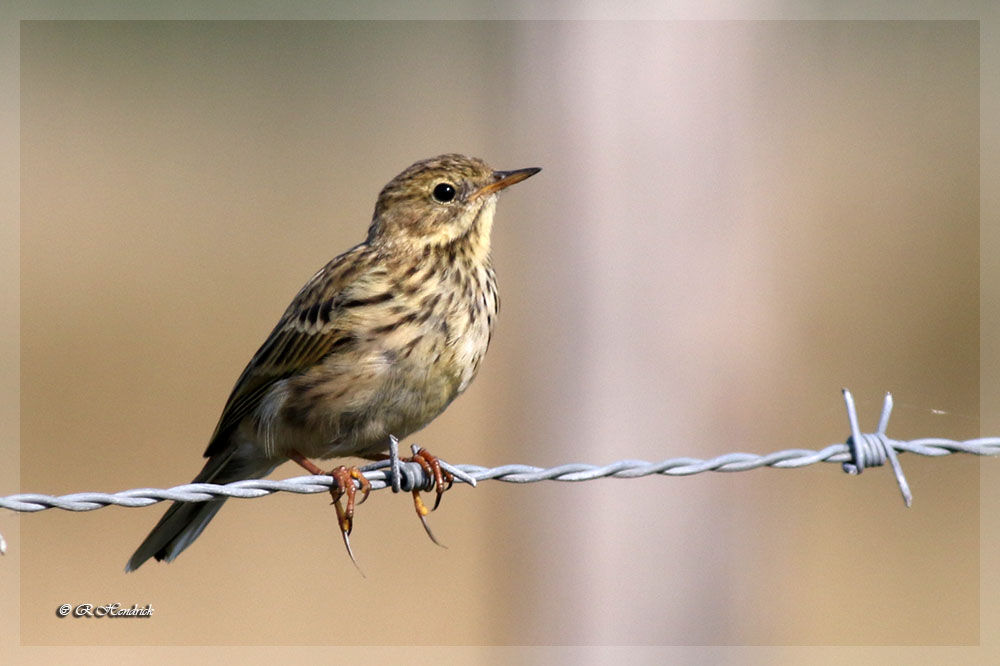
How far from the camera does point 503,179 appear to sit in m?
5.44

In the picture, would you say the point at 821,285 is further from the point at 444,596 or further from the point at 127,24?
the point at 127,24

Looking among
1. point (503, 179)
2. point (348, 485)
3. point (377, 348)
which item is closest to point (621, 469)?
point (348, 485)

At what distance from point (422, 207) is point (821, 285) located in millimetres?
7945

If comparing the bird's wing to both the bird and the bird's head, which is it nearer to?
the bird

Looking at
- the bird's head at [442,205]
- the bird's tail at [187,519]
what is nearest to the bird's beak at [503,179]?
the bird's head at [442,205]

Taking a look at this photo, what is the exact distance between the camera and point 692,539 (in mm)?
5051

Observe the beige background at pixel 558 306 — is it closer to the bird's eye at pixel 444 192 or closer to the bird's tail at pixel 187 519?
the bird's eye at pixel 444 192

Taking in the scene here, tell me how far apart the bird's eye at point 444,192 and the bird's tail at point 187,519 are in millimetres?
1378

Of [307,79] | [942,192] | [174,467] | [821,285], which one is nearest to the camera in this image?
[174,467]

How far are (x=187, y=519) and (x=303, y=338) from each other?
901mm

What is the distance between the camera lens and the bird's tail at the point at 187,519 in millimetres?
5348

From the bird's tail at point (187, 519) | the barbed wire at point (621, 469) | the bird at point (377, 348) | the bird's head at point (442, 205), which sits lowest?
the bird's tail at point (187, 519)

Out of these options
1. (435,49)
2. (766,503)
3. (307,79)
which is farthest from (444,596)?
(435,49)

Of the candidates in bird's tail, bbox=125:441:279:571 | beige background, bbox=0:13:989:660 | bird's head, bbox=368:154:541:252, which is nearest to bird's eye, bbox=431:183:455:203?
bird's head, bbox=368:154:541:252
